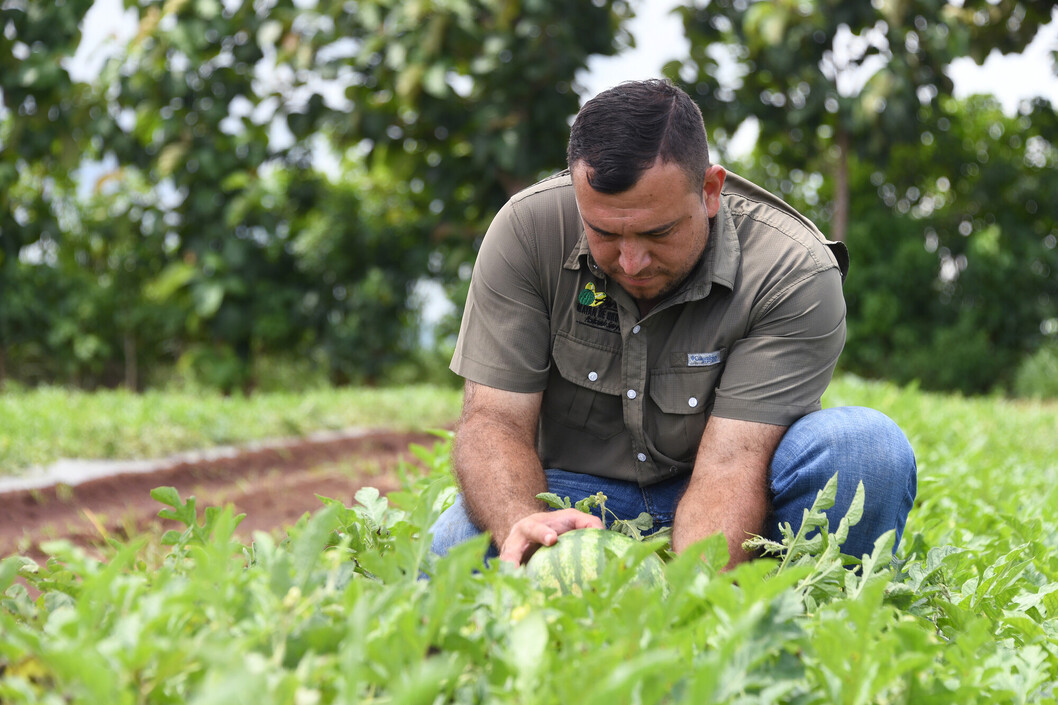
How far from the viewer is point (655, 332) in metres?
2.51

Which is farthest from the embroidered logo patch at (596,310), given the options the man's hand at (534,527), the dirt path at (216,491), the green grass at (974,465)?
the dirt path at (216,491)

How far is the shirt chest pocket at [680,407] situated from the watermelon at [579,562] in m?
0.76

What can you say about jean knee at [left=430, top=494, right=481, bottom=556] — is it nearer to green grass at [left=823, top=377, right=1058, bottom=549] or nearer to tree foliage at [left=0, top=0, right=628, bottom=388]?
green grass at [left=823, top=377, right=1058, bottom=549]

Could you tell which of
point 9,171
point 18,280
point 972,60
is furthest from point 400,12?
point 972,60

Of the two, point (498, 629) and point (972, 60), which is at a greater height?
point (972, 60)

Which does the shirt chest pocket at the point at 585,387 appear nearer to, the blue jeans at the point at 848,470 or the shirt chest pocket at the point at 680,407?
the shirt chest pocket at the point at 680,407

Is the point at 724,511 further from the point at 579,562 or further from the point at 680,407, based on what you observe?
the point at 579,562

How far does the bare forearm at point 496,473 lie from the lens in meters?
2.16

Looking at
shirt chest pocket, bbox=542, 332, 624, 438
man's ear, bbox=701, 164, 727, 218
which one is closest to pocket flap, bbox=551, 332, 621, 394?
shirt chest pocket, bbox=542, 332, 624, 438

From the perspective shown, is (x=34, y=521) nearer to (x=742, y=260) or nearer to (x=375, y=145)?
(x=742, y=260)

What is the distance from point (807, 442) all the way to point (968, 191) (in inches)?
463

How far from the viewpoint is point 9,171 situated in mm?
9531

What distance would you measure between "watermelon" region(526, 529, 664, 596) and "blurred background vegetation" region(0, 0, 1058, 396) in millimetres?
8273

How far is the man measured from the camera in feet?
7.14
